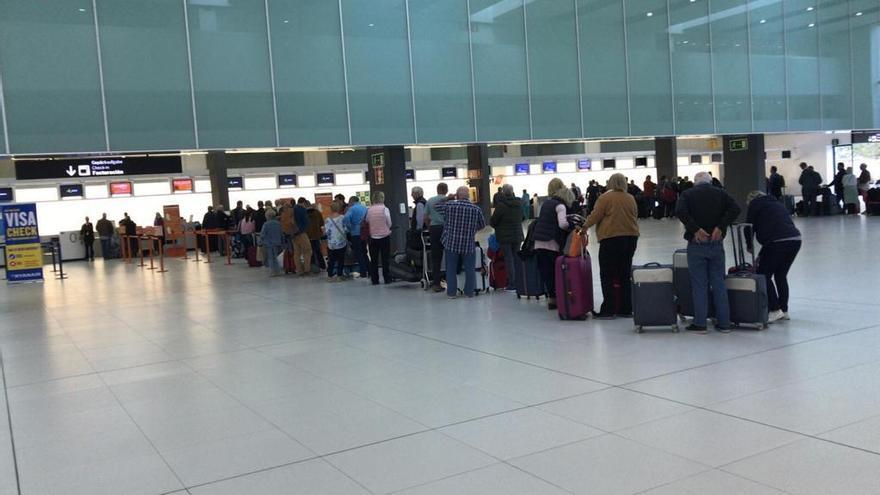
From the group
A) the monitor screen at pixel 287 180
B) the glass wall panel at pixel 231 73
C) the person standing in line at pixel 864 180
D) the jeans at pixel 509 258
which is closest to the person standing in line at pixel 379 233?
the jeans at pixel 509 258

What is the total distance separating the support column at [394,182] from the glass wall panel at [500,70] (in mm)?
2187

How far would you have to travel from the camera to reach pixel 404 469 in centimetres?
413

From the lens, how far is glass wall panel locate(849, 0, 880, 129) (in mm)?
24625

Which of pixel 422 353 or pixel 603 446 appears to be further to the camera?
pixel 422 353

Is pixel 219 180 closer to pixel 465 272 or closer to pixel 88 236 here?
pixel 88 236

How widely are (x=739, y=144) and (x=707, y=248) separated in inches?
706

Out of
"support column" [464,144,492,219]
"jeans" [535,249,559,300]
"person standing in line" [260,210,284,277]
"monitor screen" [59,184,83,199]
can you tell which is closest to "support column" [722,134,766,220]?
"support column" [464,144,492,219]

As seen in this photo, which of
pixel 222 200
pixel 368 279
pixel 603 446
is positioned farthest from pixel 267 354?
pixel 222 200

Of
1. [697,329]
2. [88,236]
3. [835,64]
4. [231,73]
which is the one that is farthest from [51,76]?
[835,64]

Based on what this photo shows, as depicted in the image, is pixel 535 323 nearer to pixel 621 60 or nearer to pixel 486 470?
pixel 486 470

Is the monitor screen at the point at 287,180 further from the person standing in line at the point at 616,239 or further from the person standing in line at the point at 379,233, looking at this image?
the person standing in line at the point at 616,239

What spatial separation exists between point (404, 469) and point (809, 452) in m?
2.24

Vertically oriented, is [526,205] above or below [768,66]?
below

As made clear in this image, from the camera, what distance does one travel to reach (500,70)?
18.4 metres
